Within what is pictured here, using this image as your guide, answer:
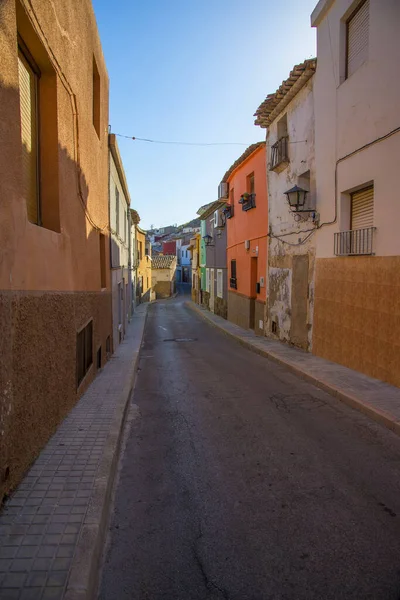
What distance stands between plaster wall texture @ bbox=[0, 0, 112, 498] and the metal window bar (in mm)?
5959

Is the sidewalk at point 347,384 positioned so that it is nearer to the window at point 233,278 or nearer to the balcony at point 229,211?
the window at point 233,278

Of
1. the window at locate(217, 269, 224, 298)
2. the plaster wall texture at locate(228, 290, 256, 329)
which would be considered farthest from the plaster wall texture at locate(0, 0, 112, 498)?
the window at locate(217, 269, 224, 298)

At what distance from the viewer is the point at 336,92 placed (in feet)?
30.7

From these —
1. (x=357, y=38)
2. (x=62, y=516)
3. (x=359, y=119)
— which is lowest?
(x=62, y=516)

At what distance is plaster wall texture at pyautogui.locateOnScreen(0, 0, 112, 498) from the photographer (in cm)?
363

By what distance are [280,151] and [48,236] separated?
9.60 metres

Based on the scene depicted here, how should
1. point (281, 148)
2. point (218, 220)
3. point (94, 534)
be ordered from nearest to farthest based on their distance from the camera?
point (94, 534) < point (281, 148) < point (218, 220)

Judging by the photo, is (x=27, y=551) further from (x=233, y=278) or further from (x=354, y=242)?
(x=233, y=278)

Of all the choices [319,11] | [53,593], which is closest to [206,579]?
[53,593]

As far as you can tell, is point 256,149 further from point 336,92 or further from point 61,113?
point 61,113

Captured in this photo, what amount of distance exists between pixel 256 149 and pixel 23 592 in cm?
1611

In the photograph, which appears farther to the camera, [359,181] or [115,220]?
[115,220]

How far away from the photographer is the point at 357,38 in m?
8.66

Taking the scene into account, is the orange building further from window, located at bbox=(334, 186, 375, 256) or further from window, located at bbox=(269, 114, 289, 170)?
window, located at bbox=(334, 186, 375, 256)
